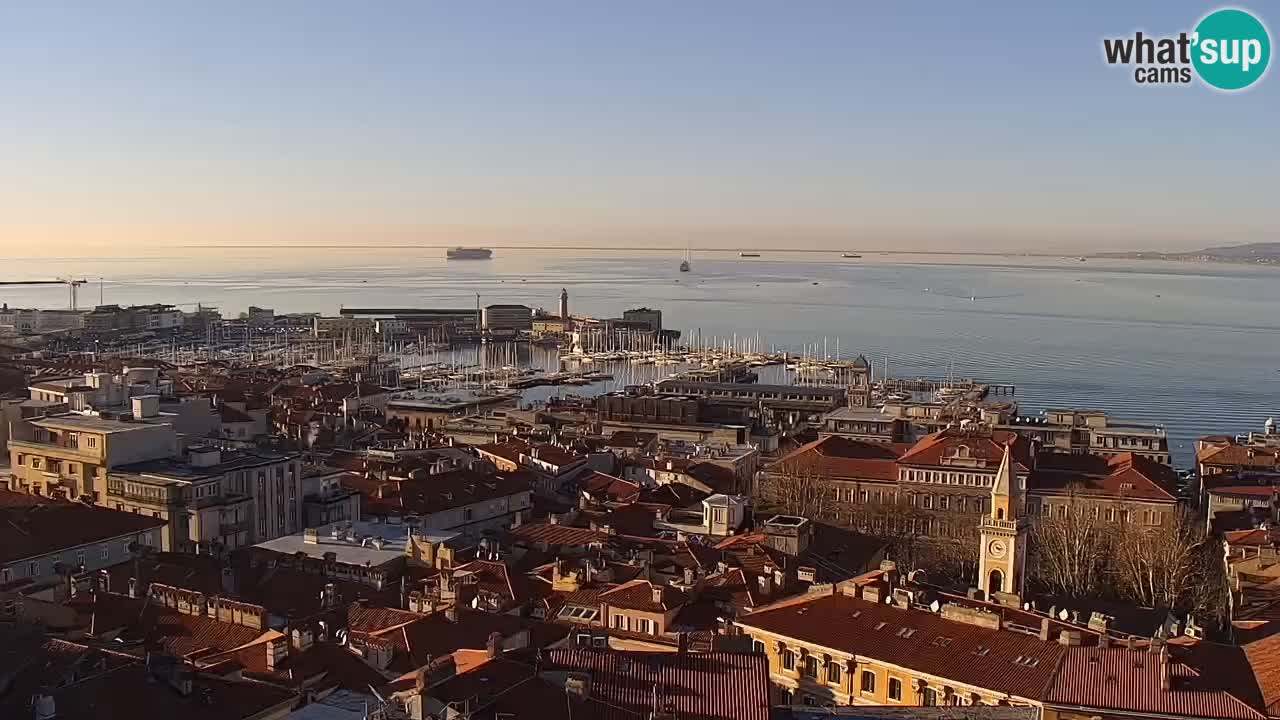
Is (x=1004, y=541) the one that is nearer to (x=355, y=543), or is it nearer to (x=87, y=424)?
(x=355, y=543)

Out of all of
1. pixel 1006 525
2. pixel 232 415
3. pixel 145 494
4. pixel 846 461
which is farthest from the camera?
pixel 232 415

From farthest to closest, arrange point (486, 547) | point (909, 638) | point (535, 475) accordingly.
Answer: point (535, 475) → point (486, 547) → point (909, 638)

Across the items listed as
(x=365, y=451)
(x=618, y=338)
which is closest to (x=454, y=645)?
(x=365, y=451)

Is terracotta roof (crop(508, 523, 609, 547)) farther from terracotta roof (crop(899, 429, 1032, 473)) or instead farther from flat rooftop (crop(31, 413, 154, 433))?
terracotta roof (crop(899, 429, 1032, 473))

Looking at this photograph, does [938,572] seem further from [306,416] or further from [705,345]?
[705,345]

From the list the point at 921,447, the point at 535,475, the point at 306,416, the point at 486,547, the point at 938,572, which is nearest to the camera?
the point at 486,547

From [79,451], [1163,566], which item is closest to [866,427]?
[1163,566]
